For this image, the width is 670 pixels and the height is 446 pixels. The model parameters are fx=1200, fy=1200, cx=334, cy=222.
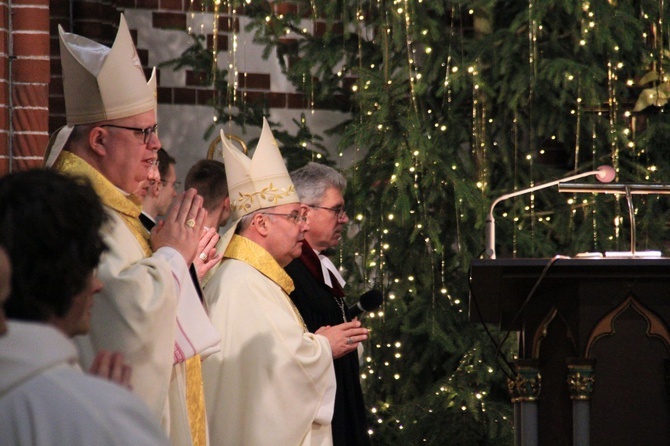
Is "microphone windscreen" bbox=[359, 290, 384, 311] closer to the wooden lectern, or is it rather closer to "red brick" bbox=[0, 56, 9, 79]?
the wooden lectern

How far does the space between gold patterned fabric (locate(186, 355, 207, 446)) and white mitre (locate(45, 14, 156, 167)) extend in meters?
0.78

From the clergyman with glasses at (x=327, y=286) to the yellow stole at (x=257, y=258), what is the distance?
402 millimetres

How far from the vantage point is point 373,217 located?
7.20 metres

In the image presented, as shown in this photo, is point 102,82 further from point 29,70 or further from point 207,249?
point 29,70

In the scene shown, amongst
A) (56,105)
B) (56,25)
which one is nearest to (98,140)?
(56,105)

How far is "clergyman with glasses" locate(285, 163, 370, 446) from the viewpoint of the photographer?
206 inches

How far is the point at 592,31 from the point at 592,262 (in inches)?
143

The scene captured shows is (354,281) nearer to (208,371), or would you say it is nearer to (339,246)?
(339,246)

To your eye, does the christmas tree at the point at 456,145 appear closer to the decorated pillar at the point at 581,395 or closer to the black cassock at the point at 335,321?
the black cassock at the point at 335,321

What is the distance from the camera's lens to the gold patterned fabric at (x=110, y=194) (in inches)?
140

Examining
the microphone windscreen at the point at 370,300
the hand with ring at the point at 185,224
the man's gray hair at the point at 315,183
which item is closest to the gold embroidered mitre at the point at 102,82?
the hand with ring at the point at 185,224

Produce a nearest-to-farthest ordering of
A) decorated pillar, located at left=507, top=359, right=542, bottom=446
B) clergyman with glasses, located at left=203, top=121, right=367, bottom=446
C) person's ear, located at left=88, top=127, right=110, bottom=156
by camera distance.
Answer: person's ear, located at left=88, top=127, right=110, bottom=156 → decorated pillar, located at left=507, top=359, right=542, bottom=446 → clergyman with glasses, located at left=203, top=121, right=367, bottom=446

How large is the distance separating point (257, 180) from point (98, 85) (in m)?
1.31

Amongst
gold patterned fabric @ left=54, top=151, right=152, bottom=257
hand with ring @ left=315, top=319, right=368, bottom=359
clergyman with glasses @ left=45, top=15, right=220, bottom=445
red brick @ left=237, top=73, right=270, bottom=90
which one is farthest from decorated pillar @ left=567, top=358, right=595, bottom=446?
red brick @ left=237, top=73, right=270, bottom=90
